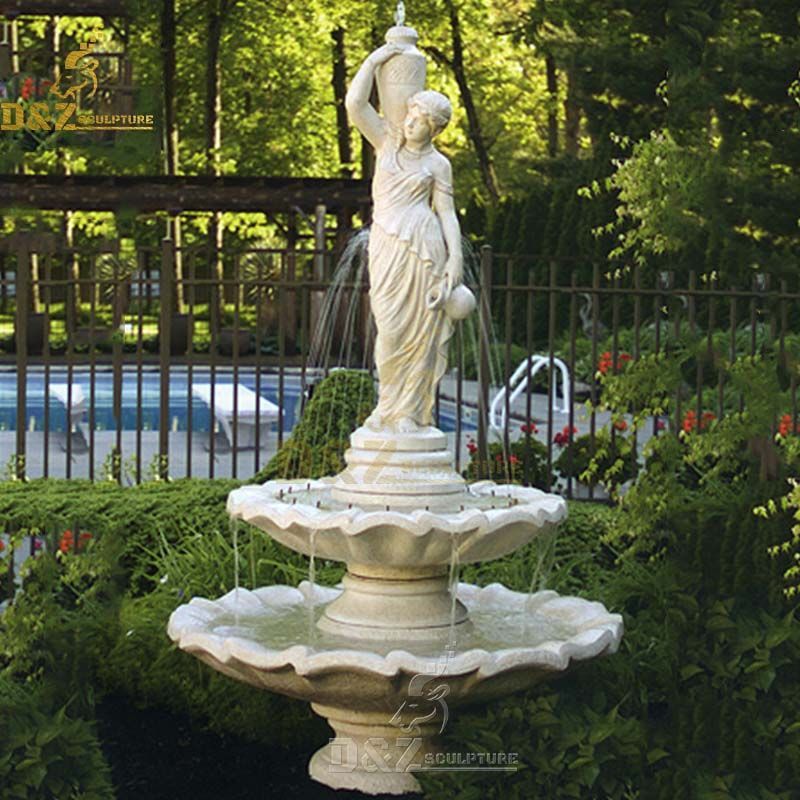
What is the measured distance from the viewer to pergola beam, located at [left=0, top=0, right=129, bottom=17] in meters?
26.8

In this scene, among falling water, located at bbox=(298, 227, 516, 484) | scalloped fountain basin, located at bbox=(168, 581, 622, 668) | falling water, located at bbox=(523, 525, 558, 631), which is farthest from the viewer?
falling water, located at bbox=(298, 227, 516, 484)

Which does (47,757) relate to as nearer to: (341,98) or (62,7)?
(62,7)

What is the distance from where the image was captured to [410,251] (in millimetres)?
6871

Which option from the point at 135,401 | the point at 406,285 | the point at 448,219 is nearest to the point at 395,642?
the point at 406,285

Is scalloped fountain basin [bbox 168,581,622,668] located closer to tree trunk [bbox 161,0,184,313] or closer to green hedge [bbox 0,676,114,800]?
green hedge [bbox 0,676,114,800]

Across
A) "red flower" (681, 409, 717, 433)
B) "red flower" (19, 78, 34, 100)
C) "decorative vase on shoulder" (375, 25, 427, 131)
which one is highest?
"red flower" (19, 78, 34, 100)

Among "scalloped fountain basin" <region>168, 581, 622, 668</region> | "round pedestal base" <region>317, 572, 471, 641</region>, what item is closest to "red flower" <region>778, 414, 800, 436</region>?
"scalloped fountain basin" <region>168, 581, 622, 668</region>

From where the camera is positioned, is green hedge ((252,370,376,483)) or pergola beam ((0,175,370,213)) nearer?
green hedge ((252,370,376,483))

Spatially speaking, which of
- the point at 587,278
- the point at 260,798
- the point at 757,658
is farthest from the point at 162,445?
the point at 587,278

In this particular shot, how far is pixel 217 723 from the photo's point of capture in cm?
774

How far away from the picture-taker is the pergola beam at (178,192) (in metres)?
26.4

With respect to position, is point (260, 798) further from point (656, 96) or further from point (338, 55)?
point (338, 55)

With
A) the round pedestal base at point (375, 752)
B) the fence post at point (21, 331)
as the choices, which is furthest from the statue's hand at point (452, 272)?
the fence post at point (21, 331)

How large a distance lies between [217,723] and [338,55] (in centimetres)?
2590
